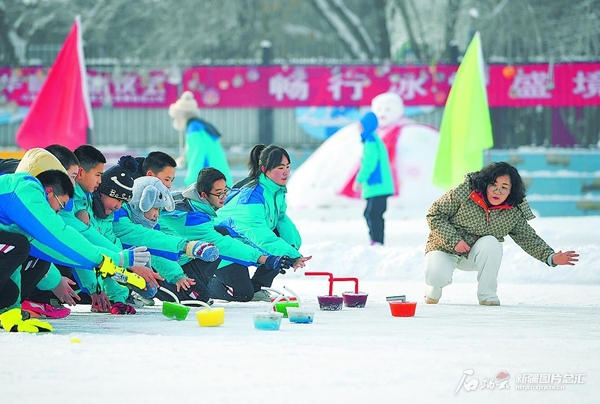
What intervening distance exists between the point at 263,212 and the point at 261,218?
1.8 inches

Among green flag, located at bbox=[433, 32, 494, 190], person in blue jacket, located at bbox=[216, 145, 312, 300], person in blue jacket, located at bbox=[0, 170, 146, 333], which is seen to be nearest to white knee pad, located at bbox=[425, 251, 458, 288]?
person in blue jacket, located at bbox=[216, 145, 312, 300]

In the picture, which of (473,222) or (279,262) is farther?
(473,222)

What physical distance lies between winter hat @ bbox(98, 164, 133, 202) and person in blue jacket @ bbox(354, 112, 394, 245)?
18.6ft

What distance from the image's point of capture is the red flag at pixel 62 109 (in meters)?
15.6

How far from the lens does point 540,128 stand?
18469 millimetres

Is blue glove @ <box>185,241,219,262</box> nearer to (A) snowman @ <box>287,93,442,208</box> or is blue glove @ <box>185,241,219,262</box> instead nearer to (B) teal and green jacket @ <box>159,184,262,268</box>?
(B) teal and green jacket @ <box>159,184,262,268</box>

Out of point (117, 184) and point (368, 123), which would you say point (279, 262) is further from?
point (368, 123)

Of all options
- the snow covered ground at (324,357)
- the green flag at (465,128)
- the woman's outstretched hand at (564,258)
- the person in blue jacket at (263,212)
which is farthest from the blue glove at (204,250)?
the green flag at (465,128)

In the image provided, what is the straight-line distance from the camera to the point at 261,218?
758cm

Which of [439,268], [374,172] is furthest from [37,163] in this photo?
[374,172]

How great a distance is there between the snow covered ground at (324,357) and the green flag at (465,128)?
20.4 feet

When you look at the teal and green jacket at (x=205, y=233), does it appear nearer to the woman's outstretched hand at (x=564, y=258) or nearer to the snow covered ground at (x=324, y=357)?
the snow covered ground at (x=324, y=357)

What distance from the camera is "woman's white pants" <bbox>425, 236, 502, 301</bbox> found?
7.46m

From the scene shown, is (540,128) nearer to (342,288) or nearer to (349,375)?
(342,288)
